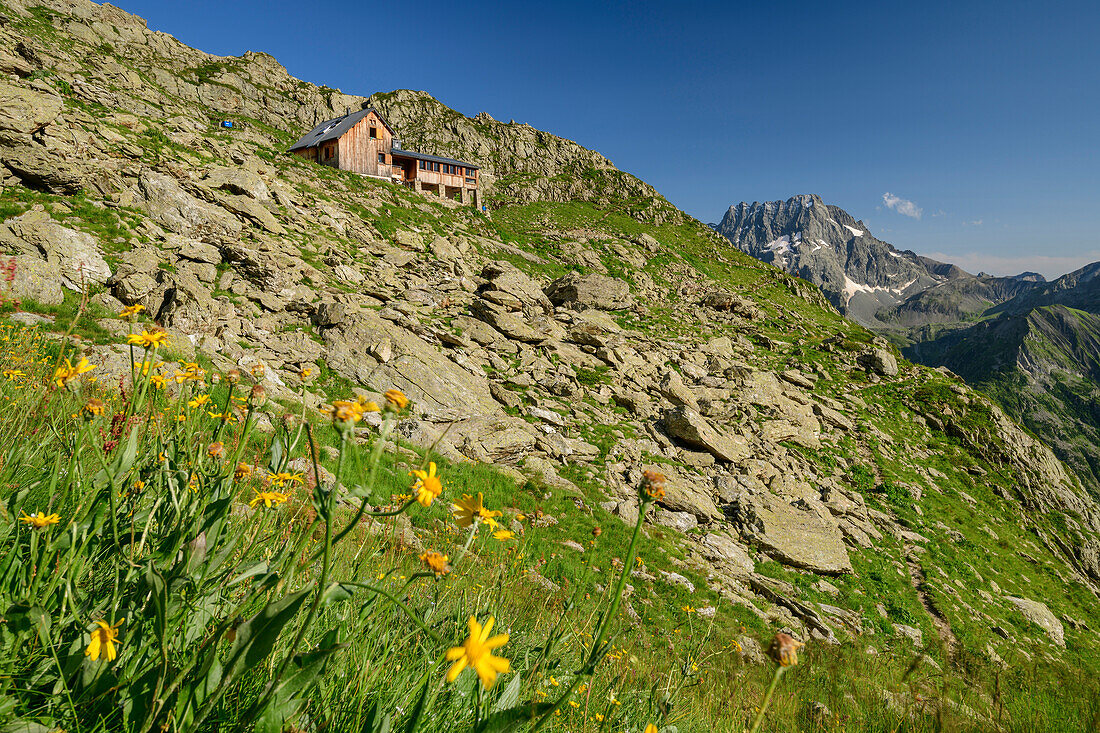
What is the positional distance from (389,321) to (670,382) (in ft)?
45.5

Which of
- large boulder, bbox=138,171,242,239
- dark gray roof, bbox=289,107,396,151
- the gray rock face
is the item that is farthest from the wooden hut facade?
the gray rock face

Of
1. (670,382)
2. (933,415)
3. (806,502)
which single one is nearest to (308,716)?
(806,502)

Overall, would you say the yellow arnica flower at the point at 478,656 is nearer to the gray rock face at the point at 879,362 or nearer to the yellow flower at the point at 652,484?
the yellow flower at the point at 652,484

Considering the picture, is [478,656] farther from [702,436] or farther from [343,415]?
[702,436]

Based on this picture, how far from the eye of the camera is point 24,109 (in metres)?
17.2

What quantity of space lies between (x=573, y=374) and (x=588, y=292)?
45.4ft

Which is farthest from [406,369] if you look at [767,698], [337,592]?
[767,698]

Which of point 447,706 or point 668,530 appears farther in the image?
point 668,530

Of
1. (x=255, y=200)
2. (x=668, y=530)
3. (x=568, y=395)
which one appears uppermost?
(x=255, y=200)

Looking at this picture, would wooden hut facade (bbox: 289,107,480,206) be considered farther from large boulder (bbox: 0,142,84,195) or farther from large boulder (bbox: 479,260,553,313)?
large boulder (bbox: 0,142,84,195)

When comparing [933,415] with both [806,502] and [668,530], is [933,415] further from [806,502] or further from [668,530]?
[668,530]

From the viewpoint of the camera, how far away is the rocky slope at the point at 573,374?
1320cm

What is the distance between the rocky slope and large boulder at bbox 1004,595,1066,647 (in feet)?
0.33

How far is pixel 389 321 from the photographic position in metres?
18.5
